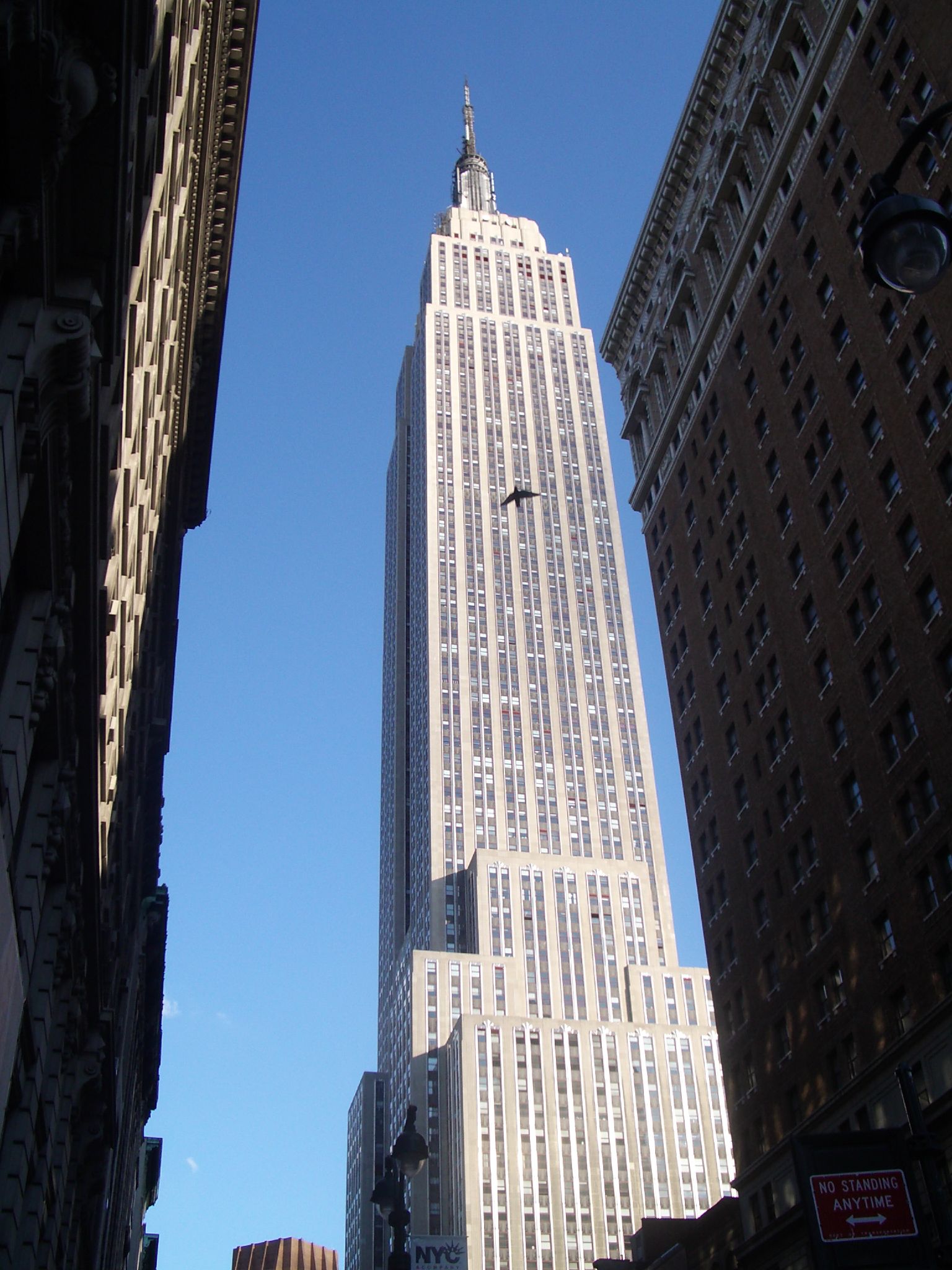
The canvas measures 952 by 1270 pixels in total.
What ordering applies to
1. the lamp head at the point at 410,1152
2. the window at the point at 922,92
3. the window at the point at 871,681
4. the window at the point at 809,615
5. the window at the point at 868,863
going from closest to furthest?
the lamp head at the point at 410,1152
the window at the point at 868,863
the window at the point at 871,681
the window at the point at 922,92
the window at the point at 809,615

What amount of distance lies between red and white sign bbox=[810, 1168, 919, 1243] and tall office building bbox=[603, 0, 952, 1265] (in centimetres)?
2955

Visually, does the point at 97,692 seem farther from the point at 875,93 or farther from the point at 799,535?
the point at 875,93

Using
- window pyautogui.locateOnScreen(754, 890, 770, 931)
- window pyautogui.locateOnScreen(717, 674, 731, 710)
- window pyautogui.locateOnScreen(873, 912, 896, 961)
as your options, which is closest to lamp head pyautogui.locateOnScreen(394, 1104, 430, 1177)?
window pyautogui.locateOnScreen(873, 912, 896, 961)

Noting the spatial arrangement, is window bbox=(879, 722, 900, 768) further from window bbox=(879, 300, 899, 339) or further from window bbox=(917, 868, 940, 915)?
window bbox=(879, 300, 899, 339)

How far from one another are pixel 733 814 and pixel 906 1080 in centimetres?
5065

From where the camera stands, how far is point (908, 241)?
36.2 feet

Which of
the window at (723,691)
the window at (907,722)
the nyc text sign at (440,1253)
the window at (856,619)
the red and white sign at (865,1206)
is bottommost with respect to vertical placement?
the red and white sign at (865,1206)

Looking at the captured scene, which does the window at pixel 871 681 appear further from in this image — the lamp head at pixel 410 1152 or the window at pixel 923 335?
the lamp head at pixel 410 1152

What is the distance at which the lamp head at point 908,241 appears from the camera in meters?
10.9

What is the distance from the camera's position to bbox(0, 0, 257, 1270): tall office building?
57.9 feet

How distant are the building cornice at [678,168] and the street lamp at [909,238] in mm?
75330

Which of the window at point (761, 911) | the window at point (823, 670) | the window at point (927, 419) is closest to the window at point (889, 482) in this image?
the window at point (927, 419)

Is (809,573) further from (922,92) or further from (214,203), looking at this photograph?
(214,203)

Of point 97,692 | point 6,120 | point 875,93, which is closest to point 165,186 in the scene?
point 97,692
